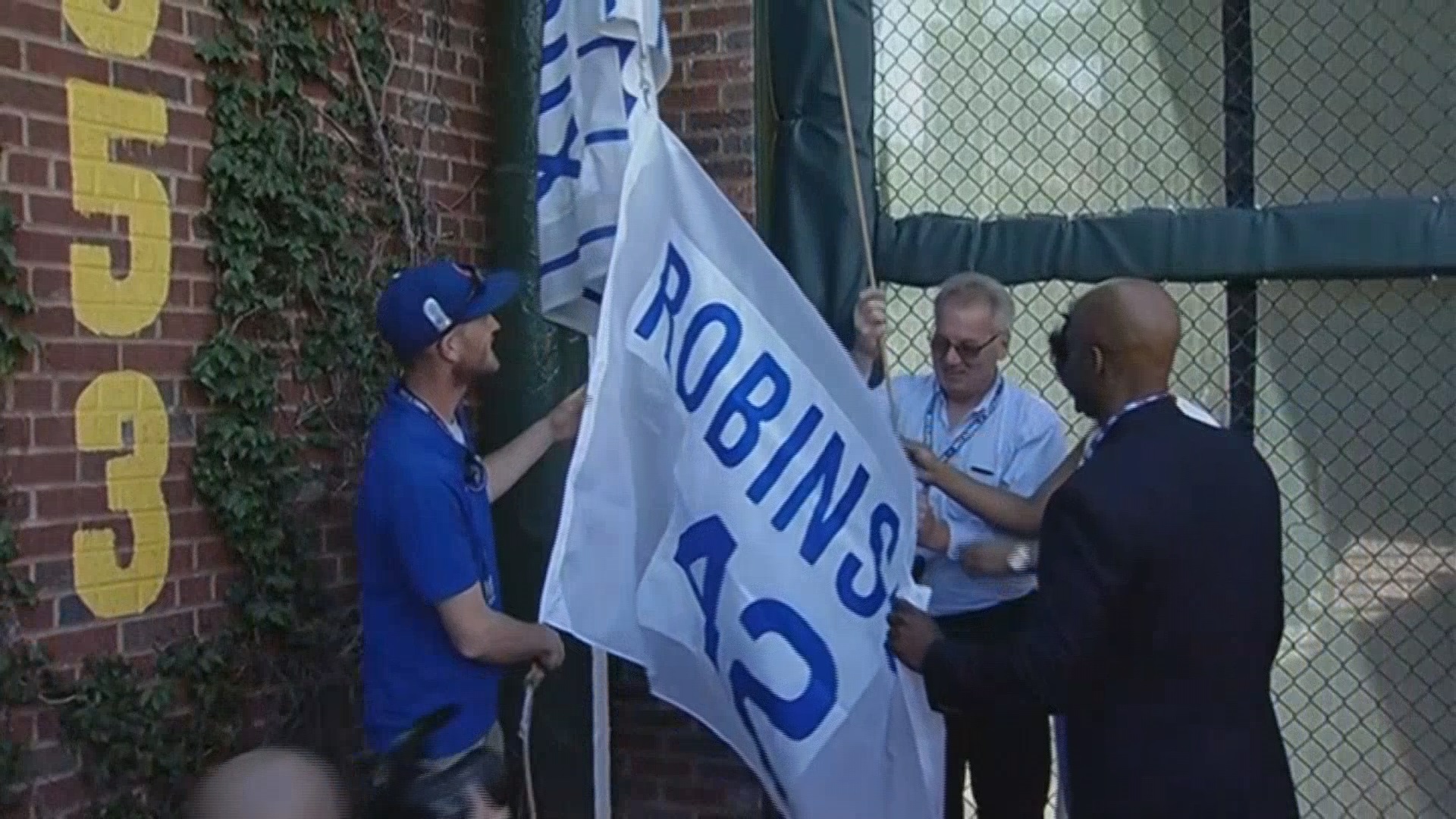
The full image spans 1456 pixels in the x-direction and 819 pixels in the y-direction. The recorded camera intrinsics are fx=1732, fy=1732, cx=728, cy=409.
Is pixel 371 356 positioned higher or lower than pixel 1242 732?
higher

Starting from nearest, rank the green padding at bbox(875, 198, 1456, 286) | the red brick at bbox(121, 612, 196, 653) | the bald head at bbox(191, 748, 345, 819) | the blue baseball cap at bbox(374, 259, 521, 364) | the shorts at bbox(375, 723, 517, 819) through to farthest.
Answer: the bald head at bbox(191, 748, 345, 819) → the shorts at bbox(375, 723, 517, 819) → the blue baseball cap at bbox(374, 259, 521, 364) → the red brick at bbox(121, 612, 196, 653) → the green padding at bbox(875, 198, 1456, 286)

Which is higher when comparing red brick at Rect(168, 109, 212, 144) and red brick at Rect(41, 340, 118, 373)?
red brick at Rect(168, 109, 212, 144)

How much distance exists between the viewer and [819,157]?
5199 millimetres

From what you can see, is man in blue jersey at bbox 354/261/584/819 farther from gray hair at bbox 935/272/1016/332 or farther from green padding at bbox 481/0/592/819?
green padding at bbox 481/0/592/819

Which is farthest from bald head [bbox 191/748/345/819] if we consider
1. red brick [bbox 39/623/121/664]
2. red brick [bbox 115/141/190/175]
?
red brick [bbox 115/141/190/175]

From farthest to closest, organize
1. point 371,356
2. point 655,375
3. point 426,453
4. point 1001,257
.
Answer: point 1001,257 < point 371,356 < point 655,375 < point 426,453

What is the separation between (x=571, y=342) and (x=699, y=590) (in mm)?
1696

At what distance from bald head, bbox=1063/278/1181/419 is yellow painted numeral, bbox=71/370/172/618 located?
Result: 2.11m

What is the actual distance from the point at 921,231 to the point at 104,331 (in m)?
2.41

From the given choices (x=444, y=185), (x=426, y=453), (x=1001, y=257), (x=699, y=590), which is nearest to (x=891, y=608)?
(x=699, y=590)

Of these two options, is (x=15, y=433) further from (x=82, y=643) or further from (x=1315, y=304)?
(x=1315, y=304)

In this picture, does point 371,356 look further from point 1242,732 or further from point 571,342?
point 1242,732

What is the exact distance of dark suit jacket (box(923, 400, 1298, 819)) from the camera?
9.85 feet

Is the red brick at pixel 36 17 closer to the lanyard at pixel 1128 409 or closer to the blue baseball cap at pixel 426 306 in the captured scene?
the blue baseball cap at pixel 426 306
